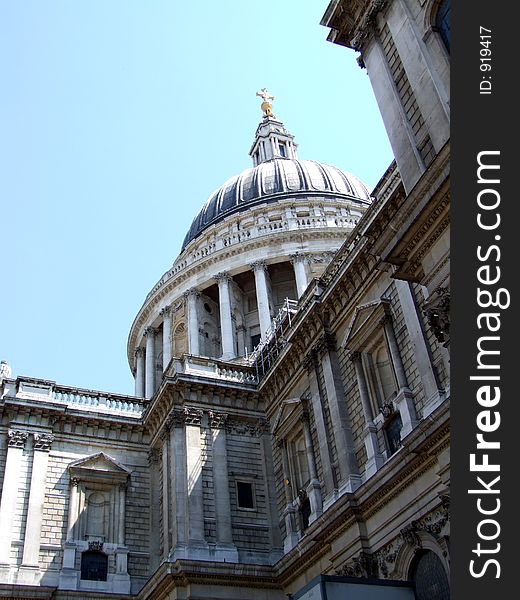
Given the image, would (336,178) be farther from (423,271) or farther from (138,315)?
(423,271)

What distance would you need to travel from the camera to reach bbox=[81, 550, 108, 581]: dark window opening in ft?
87.6

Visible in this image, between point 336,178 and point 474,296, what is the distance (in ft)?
163

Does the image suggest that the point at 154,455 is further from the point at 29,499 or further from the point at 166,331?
the point at 166,331

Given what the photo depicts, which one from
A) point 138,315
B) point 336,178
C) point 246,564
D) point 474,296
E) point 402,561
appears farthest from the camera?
point 336,178

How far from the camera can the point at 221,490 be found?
86.9 ft

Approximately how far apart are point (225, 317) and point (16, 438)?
1982 cm

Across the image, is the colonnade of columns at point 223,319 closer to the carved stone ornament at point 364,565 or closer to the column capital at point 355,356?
the column capital at point 355,356

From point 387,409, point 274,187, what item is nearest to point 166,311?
point 274,187

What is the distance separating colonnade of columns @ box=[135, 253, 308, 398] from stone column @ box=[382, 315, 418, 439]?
21114 millimetres

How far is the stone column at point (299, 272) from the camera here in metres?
45.1

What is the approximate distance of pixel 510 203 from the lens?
371 inches

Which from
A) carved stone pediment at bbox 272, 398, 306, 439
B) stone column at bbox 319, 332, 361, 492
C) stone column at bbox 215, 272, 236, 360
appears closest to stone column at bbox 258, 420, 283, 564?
carved stone pediment at bbox 272, 398, 306, 439

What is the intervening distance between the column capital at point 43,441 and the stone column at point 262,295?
58.2 feet

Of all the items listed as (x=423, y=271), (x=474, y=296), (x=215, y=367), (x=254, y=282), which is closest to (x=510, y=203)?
(x=474, y=296)
